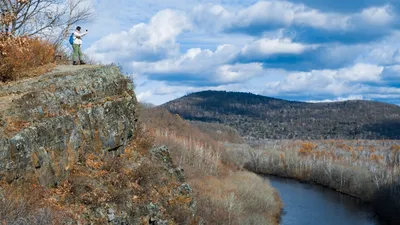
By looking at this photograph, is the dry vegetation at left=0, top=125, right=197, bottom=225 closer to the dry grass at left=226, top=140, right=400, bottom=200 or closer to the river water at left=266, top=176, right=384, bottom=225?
the river water at left=266, top=176, right=384, bottom=225

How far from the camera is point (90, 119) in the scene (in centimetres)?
1669

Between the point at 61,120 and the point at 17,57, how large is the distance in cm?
463

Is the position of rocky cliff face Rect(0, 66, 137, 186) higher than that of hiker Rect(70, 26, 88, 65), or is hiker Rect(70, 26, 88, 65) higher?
hiker Rect(70, 26, 88, 65)

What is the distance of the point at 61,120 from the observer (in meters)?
15.0

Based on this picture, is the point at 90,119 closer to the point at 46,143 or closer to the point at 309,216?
the point at 46,143

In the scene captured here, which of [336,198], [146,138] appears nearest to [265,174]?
[336,198]

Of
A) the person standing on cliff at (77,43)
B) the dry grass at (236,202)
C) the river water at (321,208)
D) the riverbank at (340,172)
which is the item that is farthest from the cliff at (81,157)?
the riverbank at (340,172)

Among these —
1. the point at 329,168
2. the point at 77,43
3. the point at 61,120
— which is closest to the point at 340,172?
the point at 329,168

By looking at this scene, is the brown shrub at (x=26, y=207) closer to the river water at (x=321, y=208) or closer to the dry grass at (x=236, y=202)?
the dry grass at (x=236, y=202)

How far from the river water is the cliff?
2742 cm

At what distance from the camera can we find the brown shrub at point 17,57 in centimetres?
1750

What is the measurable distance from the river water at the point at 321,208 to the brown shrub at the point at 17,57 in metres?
31.0

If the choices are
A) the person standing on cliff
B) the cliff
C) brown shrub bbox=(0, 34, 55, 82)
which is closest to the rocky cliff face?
the cliff

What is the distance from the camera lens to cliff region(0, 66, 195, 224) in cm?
1280
